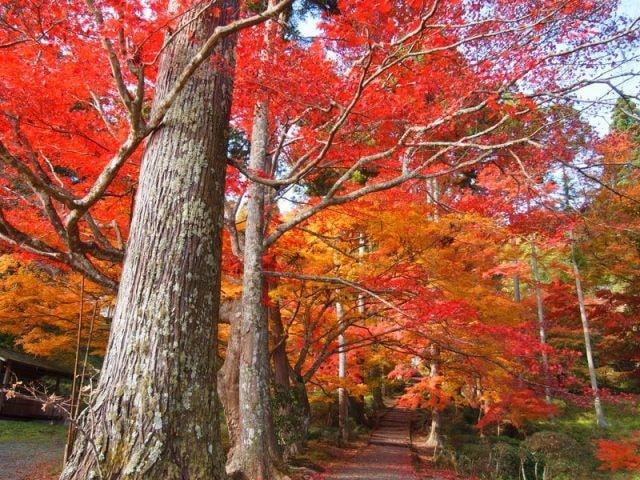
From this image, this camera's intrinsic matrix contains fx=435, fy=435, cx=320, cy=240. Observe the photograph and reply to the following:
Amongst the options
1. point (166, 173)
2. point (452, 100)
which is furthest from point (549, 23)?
point (166, 173)

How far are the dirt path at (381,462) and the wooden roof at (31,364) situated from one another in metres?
11.6

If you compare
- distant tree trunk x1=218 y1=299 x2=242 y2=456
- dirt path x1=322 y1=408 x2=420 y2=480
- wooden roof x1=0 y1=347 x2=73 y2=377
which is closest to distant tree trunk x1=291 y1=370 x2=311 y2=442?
dirt path x1=322 y1=408 x2=420 y2=480

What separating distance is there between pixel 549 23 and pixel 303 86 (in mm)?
3329

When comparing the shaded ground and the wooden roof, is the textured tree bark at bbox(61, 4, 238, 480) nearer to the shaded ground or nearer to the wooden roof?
the shaded ground

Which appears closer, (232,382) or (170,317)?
(170,317)

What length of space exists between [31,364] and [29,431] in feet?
7.66

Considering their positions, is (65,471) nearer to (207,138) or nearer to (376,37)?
(207,138)

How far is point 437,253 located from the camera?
10109mm

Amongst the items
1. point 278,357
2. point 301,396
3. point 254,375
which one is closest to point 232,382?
point 254,375

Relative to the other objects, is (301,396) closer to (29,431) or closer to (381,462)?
(381,462)

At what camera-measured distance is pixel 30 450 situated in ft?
37.5

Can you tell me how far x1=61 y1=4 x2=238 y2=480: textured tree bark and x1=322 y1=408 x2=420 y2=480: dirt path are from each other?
761 centimetres

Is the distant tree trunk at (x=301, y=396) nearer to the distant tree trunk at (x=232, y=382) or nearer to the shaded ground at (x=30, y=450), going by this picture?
the distant tree trunk at (x=232, y=382)

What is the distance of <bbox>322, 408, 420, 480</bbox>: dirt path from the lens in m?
9.91
